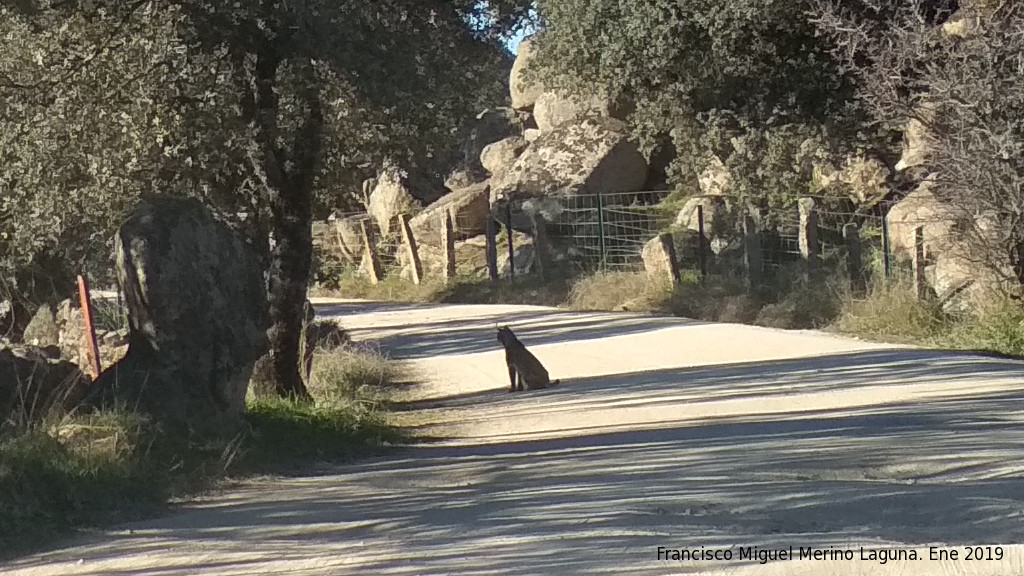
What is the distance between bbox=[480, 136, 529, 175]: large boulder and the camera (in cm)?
3133

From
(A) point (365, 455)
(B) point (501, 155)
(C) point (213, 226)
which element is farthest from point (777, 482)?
(B) point (501, 155)

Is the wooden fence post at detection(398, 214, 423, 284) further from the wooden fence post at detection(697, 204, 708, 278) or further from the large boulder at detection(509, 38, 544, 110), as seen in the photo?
the wooden fence post at detection(697, 204, 708, 278)

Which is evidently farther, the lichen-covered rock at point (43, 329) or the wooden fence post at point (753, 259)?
the wooden fence post at point (753, 259)

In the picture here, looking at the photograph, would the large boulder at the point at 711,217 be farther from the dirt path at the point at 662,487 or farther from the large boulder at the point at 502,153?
the dirt path at the point at 662,487

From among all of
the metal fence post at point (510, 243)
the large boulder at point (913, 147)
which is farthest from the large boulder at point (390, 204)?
the large boulder at point (913, 147)

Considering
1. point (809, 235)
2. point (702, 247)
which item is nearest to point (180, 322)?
point (809, 235)

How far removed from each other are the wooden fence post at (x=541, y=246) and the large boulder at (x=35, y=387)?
610 inches

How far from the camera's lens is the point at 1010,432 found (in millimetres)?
8648

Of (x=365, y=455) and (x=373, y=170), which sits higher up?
(x=373, y=170)

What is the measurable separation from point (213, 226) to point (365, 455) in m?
2.10

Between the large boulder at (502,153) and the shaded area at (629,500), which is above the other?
the large boulder at (502,153)

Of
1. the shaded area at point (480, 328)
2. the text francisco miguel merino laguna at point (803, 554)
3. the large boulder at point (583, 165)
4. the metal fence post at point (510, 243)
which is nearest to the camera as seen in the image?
the text francisco miguel merino laguna at point (803, 554)

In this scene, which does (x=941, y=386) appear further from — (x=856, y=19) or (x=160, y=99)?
(x=856, y=19)

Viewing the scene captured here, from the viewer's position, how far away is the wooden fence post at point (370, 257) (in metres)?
29.6
